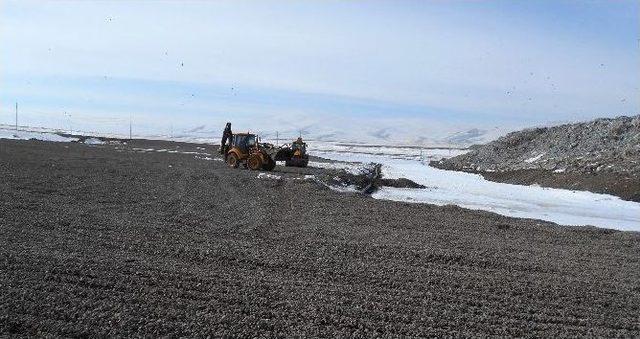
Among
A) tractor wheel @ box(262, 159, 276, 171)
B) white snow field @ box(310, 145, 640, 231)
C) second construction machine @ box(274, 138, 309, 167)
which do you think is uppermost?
second construction machine @ box(274, 138, 309, 167)

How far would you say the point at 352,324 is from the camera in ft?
21.9

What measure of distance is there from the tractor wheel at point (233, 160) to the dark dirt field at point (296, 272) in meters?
15.9

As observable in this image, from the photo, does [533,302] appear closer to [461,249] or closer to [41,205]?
[461,249]

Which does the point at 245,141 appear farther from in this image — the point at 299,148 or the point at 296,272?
the point at 296,272

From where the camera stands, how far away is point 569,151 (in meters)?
38.1

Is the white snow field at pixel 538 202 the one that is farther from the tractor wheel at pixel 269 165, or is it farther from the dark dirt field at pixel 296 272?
the tractor wheel at pixel 269 165

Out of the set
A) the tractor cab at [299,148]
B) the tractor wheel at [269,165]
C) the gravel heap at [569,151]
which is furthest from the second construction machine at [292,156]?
the gravel heap at [569,151]

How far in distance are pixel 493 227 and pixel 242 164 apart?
2002cm

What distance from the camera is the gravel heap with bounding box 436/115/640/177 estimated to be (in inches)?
1178

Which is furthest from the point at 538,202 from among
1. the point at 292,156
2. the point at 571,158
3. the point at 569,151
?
the point at 569,151

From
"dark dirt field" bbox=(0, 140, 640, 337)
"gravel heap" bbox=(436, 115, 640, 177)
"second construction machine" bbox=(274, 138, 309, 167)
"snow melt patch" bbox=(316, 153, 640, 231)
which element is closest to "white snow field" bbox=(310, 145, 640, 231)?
"snow melt patch" bbox=(316, 153, 640, 231)

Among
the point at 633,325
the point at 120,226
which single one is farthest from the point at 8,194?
the point at 633,325

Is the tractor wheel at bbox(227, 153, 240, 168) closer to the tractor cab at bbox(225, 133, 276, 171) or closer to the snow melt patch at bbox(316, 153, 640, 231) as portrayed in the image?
the tractor cab at bbox(225, 133, 276, 171)

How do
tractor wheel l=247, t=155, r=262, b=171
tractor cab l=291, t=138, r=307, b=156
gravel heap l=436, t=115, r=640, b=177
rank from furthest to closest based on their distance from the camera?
1. tractor cab l=291, t=138, r=307, b=156
2. tractor wheel l=247, t=155, r=262, b=171
3. gravel heap l=436, t=115, r=640, b=177
